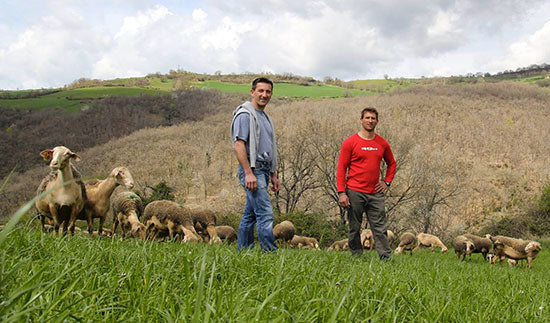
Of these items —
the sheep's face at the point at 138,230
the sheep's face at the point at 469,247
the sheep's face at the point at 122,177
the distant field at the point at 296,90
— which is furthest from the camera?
the distant field at the point at 296,90

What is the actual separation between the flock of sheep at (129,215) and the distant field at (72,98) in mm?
82303

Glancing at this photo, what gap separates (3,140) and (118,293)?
82.7m

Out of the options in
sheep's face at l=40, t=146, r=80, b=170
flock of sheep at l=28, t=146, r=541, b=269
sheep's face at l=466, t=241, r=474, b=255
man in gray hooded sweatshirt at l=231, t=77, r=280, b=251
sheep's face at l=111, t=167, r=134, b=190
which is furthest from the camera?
sheep's face at l=466, t=241, r=474, b=255

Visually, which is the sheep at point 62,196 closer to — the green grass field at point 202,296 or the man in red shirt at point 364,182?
the green grass field at point 202,296

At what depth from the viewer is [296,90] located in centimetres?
10606

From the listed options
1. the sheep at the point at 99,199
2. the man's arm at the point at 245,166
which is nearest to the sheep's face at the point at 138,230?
the sheep at the point at 99,199

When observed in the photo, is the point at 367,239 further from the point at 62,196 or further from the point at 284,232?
the point at 62,196

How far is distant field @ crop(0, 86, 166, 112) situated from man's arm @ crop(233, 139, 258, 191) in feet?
290

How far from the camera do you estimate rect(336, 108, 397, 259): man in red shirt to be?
265 inches

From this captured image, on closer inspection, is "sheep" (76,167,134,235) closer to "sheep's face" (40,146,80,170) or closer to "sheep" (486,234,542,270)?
"sheep's face" (40,146,80,170)

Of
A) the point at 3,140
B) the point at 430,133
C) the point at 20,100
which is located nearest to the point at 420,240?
the point at 430,133

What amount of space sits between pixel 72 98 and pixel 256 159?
100 metres

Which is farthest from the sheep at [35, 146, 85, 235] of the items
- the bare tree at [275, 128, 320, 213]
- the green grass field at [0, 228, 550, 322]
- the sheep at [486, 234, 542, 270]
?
the bare tree at [275, 128, 320, 213]

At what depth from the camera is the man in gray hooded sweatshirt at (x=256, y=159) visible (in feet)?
18.6
